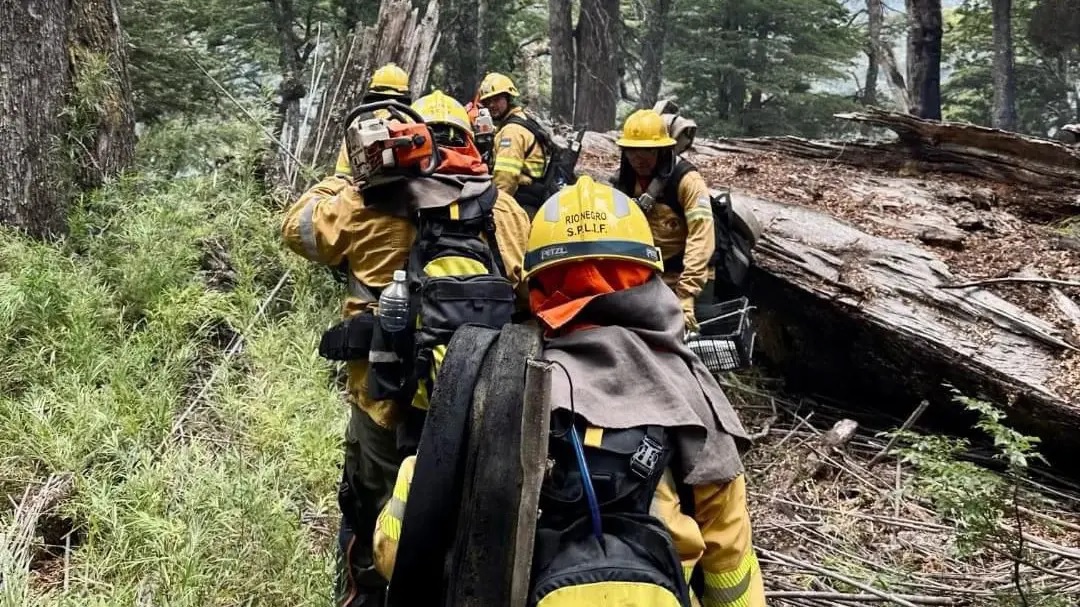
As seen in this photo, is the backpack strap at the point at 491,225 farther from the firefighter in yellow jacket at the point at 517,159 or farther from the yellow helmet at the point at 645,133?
the firefighter in yellow jacket at the point at 517,159

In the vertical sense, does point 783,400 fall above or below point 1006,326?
below

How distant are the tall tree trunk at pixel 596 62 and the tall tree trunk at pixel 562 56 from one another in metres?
0.22

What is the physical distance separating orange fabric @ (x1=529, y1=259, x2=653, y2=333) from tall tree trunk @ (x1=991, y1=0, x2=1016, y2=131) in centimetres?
1310

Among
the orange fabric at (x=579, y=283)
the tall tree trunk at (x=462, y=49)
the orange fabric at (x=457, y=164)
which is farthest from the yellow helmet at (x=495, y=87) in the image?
the tall tree trunk at (x=462, y=49)

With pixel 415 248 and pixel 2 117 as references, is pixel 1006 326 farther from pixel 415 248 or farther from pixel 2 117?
pixel 2 117

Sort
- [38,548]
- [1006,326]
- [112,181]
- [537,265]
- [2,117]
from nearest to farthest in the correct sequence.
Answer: [537,265]
[38,548]
[1006,326]
[2,117]
[112,181]

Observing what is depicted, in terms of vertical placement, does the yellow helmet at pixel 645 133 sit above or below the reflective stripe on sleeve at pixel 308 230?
above

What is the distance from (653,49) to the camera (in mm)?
16125

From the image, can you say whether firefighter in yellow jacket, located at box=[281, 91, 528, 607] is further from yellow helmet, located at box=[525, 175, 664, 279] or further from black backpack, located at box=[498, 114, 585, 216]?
black backpack, located at box=[498, 114, 585, 216]

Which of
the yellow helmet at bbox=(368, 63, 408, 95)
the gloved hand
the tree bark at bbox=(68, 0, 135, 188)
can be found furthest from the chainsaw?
the tree bark at bbox=(68, 0, 135, 188)

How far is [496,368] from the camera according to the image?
5.83 feet

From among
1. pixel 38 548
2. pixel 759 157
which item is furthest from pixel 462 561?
pixel 759 157

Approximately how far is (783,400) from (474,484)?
A: 4.71m

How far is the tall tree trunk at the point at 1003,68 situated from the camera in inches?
500
